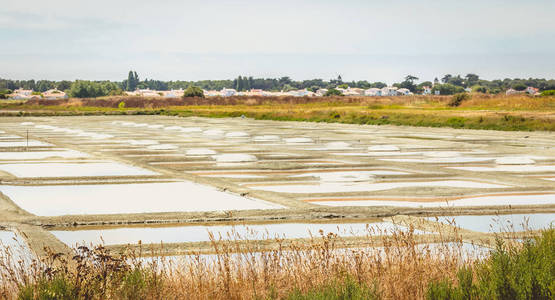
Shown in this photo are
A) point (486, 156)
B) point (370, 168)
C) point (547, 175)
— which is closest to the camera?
point (547, 175)

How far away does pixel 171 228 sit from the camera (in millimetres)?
10086

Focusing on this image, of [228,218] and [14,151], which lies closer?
[228,218]

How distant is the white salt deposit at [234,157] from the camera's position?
2066 centimetres

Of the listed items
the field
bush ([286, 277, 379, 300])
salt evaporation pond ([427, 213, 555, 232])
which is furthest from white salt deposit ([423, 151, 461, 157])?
bush ([286, 277, 379, 300])

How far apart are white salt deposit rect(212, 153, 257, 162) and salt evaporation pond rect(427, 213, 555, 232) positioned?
34.5ft

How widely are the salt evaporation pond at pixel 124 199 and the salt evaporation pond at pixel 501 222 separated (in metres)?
3.11

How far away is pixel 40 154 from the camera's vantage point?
Answer: 23.3 meters

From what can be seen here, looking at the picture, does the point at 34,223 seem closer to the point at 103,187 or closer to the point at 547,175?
the point at 103,187

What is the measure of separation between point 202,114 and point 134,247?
61.7m

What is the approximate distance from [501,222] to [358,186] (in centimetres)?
462

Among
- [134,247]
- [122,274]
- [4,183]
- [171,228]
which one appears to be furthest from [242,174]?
[122,274]

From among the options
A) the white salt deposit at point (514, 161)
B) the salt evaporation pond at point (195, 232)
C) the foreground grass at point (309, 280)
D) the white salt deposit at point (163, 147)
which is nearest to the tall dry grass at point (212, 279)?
the foreground grass at point (309, 280)

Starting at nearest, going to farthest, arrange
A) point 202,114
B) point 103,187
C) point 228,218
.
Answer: point 228,218 < point 103,187 < point 202,114

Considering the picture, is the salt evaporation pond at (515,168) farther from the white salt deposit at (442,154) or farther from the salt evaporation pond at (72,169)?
the salt evaporation pond at (72,169)
